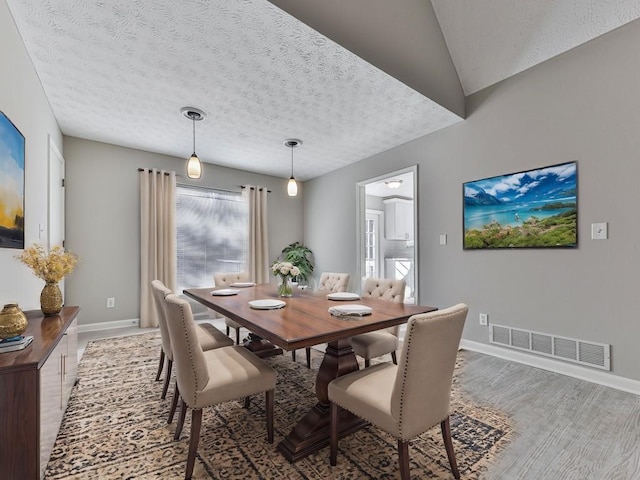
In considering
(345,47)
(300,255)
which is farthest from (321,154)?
(345,47)

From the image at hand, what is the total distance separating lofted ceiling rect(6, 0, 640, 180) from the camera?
1969mm

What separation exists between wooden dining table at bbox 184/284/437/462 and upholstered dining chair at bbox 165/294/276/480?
217mm

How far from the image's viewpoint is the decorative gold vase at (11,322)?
4.57 feet

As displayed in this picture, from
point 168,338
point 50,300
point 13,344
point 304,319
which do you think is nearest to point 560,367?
point 304,319

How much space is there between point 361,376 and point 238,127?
3.09 meters

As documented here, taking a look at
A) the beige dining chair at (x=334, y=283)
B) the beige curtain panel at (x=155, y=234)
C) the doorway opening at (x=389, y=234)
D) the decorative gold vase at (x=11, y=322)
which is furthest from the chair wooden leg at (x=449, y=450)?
the doorway opening at (x=389, y=234)

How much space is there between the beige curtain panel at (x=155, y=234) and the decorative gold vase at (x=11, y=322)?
9.46 feet

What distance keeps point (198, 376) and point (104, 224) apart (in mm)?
3575

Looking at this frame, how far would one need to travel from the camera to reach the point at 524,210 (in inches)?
114

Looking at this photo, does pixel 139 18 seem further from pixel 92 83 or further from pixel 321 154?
pixel 321 154

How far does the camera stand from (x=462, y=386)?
2.42 metres

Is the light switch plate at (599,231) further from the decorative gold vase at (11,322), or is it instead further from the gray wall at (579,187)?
the decorative gold vase at (11,322)

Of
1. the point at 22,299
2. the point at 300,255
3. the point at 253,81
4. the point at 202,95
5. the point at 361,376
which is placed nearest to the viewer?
the point at 361,376

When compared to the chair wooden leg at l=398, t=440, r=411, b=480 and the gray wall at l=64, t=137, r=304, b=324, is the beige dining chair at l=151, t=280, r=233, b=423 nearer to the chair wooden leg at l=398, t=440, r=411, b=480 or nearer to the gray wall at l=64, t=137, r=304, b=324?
the chair wooden leg at l=398, t=440, r=411, b=480
